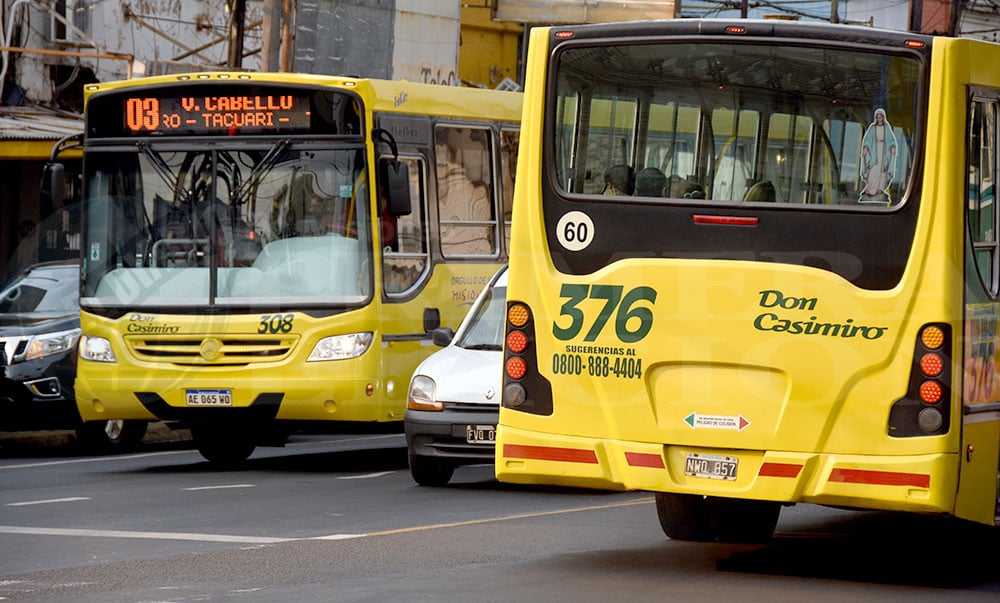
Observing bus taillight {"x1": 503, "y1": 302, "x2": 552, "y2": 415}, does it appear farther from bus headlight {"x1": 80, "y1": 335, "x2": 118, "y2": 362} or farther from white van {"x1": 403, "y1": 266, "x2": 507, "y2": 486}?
bus headlight {"x1": 80, "y1": 335, "x2": 118, "y2": 362}

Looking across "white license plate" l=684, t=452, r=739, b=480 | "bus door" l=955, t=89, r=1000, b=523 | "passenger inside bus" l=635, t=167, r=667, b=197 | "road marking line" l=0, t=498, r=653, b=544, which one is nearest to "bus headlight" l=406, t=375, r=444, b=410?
"road marking line" l=0, t=498, r=653, b=544

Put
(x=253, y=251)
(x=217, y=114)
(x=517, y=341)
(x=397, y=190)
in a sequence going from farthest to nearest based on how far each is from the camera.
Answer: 1. (x=217, y=114)
2. (x=253, y=251)
3. (x=397, y=190)
4. (x=517, y=341)

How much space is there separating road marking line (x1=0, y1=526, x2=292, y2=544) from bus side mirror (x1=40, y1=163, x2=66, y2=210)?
4928mm

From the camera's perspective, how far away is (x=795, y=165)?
9523 mm

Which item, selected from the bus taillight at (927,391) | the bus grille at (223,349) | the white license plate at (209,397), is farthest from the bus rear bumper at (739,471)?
the white license plate at (209,397)

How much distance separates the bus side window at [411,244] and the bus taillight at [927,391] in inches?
285

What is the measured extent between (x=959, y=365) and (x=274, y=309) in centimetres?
760

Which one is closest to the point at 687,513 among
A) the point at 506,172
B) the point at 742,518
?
the point at 742,518

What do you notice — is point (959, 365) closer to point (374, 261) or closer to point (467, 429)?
point (467, 429)

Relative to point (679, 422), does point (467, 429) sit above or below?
below

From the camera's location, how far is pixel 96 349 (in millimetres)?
16000

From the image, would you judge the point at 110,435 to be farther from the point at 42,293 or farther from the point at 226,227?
the point at 226,227

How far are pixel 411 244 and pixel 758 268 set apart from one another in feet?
23.2

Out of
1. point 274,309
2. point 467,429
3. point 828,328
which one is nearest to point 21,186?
point 274,309
